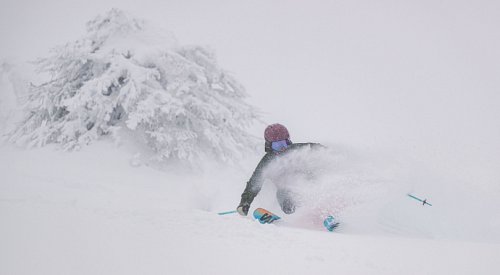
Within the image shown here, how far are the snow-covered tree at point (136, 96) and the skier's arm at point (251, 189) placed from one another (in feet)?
17.3

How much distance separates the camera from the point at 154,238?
2938mm

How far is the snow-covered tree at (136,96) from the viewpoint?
32.0 ft

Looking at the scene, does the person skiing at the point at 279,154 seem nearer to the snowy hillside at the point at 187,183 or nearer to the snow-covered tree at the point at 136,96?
the snowy hillside at the point at 187,183

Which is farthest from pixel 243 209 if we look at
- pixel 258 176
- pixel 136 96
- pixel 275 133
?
pixel 136 96

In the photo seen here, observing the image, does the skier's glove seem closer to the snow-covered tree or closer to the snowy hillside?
the snowy hillside

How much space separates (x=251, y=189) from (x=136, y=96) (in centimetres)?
603

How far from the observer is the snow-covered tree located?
32.0 ft

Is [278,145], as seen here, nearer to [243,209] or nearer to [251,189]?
[251,189]

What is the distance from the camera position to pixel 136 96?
9609mm

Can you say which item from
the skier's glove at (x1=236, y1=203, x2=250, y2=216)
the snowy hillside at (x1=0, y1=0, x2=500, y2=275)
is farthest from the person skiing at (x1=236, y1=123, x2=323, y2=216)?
the skier's glove at (x1=236, y1=203, x2=250, y2=216)

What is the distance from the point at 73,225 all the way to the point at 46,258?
660 mm

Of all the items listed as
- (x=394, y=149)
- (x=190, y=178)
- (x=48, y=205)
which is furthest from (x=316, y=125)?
(x=48, y=205)

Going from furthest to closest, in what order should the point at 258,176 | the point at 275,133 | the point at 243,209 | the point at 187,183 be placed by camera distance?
the point at 187,183
the point at 275,133
the point at 258,176
the point at 243,209

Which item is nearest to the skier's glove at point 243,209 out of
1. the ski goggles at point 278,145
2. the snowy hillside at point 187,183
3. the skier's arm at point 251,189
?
the skier's arm at point 251,189
